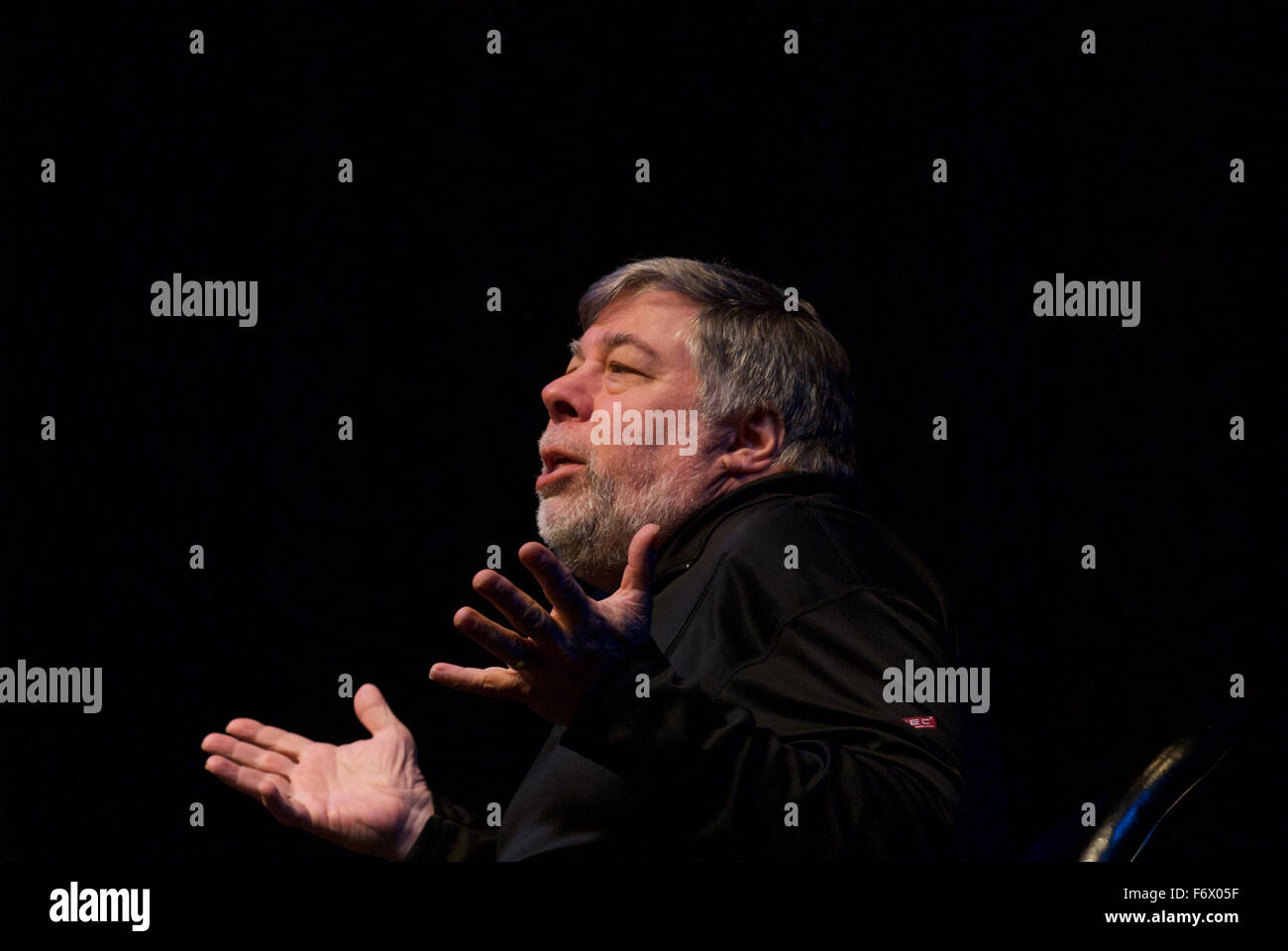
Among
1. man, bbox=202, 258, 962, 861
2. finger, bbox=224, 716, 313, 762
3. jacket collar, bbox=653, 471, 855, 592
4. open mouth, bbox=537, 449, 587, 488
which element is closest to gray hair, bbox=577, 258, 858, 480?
man, bbox=202, 258, 962, 861

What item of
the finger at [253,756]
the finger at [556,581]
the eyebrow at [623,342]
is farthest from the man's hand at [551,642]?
the eyebrow at [623,342]

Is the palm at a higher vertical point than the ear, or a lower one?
lower

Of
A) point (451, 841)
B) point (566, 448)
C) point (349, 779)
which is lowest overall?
point (451, 841)

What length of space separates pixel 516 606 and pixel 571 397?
3.09 feet

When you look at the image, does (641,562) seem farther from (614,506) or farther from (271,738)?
(271,738)

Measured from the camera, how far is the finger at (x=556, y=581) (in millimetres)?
A: 1225

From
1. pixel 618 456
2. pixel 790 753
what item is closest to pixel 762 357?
pixel 618 456

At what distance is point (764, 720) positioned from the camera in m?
1.59

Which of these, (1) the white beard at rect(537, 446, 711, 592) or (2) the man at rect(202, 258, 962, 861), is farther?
(1) the white beard at rect(537, 446, 711, 592)

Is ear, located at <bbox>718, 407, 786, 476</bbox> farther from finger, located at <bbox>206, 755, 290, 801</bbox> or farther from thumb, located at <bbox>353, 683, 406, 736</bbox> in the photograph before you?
finger, located at <bbox>206, 755, 290, 801</bbox>

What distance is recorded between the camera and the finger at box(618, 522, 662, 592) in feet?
4.53

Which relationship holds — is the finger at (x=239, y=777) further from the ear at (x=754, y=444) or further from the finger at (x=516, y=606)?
the ear at (x=754, y=444)

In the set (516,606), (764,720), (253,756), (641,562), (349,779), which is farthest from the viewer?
(349,779)

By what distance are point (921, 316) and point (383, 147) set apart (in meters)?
1.18
